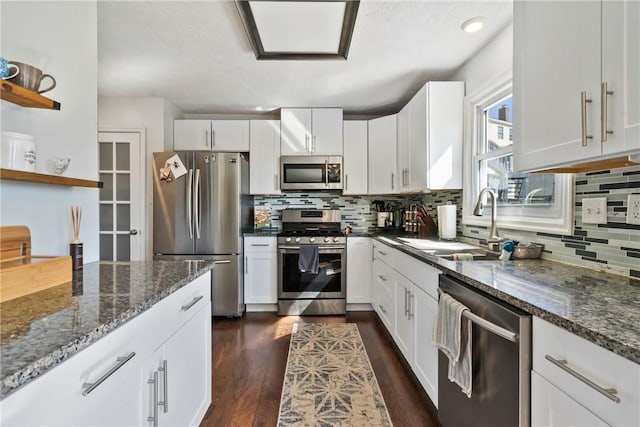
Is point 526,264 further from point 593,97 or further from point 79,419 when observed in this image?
point 79,419

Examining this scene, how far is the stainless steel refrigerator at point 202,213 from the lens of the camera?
3.29 metres

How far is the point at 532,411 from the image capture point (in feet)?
3.22

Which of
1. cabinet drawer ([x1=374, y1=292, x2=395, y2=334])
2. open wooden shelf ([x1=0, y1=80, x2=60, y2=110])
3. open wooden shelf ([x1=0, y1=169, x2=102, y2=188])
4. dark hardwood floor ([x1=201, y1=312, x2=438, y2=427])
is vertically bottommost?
dark hardwood floor ([x1=201, y1=312, x2=438, y2=427])

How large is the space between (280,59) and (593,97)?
2049 mm

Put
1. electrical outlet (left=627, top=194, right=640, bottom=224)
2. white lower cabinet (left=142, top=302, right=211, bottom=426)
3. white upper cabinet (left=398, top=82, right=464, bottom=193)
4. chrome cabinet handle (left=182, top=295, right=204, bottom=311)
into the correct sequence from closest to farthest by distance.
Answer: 1. white lower cabinet (left=142, top=302, right=211, bottom=426)
2. electrical outlet (left=627, top=194, right=640, bottom=224)
3. chrome cabinet handle (left=182, top=295, right=204, bottom=311)
4. white upper cabinet (left=398, top=82, right=464, bottom=193)

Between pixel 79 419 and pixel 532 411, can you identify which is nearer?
pixel 79 419

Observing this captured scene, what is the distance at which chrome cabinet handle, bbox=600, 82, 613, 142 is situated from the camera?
1010 mm

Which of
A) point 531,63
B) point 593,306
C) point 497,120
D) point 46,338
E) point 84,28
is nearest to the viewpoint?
point 46,338

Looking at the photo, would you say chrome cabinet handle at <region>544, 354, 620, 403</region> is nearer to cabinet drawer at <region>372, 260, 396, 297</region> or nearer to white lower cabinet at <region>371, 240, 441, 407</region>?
white lower cabinet at <region>371, 240, 441, 407</region>

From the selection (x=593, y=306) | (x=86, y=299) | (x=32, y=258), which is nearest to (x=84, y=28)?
(x=32, y=258)

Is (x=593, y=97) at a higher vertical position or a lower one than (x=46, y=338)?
higher

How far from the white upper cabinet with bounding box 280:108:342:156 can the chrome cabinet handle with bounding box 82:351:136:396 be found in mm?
3018

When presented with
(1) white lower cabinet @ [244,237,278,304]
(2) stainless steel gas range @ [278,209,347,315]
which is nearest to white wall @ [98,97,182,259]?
(1) white lower cabinet @ [244,237,278,304]

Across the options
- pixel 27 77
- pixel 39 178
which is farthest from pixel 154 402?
pixel 27 77
